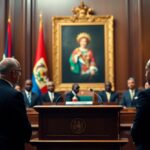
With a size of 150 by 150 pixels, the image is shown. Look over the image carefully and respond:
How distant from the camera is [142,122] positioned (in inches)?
130

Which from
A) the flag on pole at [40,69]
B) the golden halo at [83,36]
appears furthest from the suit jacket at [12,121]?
the golden halo at [83,36]

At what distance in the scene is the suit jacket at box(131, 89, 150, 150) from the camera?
3275mm

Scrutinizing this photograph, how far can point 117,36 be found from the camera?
9.61 meters

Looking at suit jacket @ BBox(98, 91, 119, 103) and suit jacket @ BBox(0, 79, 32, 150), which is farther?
suit jacket @ BBox(98, 91, 119, 103)

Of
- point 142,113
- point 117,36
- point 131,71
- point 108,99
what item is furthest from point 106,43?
point 142,113

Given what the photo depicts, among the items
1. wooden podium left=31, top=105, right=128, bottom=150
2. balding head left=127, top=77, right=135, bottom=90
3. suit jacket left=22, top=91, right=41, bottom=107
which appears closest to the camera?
wooden podium left=31, top=105, right=128, bottom=150

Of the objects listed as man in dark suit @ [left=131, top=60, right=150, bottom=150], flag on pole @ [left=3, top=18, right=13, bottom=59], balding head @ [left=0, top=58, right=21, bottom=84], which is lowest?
man in dark suit @ [left=131, top=60, right=150, bottom=150]

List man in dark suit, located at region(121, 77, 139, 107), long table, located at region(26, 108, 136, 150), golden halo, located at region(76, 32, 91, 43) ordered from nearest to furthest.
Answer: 1. long table, located at region(26, 108, 136, 150)
2. man in dark suit, located at region(121, 77, 139, 107)
3. golden halo, located at region(76, 32, 91, 43)

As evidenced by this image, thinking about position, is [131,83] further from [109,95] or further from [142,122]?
[142,122]

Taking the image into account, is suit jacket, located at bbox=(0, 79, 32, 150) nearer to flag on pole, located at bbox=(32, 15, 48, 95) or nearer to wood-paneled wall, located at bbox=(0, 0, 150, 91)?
flag on pole, located at bbox=(32, 15, 48, 95)

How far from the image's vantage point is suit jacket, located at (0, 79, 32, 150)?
3184mm

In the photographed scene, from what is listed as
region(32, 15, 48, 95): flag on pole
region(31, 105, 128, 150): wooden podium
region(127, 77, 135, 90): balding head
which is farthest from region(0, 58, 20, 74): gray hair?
region(32, 15, 48, 95): flag on pole

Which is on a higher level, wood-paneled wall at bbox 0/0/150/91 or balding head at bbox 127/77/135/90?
wood-paneled wall at bbox 0/0/150/91

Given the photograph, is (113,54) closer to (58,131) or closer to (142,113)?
(58,131)
